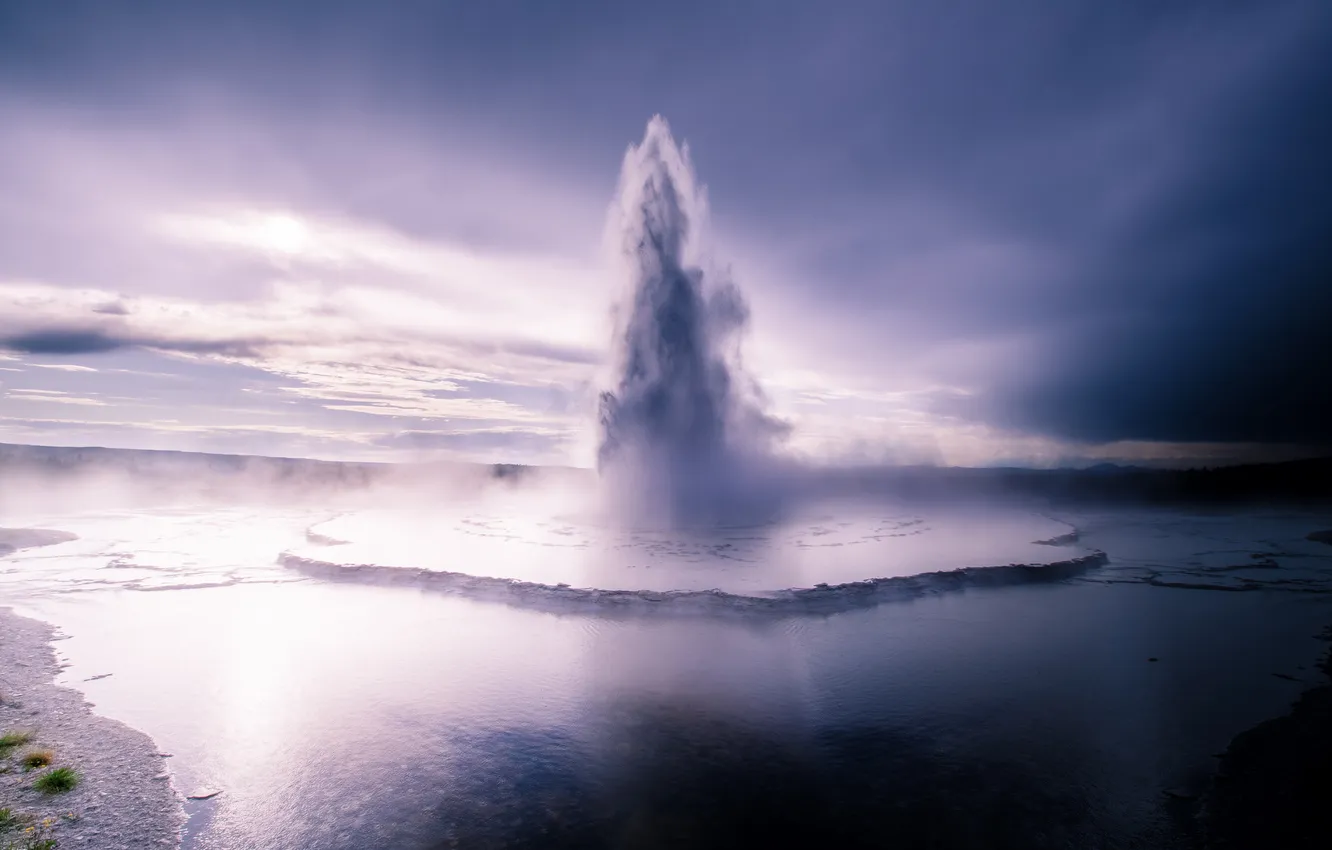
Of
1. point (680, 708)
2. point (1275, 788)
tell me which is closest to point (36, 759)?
point (680, 708)

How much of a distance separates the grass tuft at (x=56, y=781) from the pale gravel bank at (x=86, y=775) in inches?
2.4

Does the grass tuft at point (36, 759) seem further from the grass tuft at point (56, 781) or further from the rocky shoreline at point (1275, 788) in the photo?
the rocky shoreline at point (1275, 788)

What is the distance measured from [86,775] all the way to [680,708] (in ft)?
22.4

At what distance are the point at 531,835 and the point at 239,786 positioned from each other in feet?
11.2

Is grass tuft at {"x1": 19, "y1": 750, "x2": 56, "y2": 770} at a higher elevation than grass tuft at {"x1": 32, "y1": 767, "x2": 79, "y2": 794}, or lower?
higher

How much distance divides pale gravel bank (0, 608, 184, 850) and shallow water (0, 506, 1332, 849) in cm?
33

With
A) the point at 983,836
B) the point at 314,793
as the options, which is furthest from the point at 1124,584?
the point at 314,793

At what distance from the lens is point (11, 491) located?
187 ft

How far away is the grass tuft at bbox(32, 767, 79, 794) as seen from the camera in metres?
6.48

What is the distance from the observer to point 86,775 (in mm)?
6902

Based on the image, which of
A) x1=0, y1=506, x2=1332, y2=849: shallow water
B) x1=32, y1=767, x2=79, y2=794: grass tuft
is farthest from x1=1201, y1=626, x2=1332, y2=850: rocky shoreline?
x1=32, y1=767, x2=79, y2=794: grass tuft

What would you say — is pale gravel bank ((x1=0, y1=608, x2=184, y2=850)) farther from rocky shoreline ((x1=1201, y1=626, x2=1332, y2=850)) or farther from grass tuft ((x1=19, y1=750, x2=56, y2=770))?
rocky shoreline ((x1=1201, y1=626, x2=1332, y2=850))

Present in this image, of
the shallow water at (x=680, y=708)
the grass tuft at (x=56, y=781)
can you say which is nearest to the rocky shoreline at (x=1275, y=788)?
the shallow water at (x=680, y=708)

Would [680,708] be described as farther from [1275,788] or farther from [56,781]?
[56,781]
